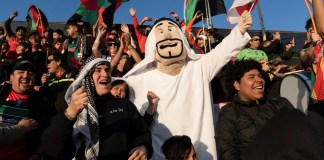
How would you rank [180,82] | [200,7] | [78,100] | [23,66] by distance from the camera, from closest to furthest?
1. [78,100]
2. [23,66]
3. [180,82]
4. [200,7]

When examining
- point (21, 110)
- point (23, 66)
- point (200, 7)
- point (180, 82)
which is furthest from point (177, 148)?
point (200, 7)

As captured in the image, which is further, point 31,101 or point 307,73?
point 307,73

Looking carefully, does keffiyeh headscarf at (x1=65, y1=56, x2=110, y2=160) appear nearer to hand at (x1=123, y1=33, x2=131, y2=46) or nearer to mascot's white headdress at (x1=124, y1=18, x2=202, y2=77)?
mascot's white headdress at (x1=124, y1=18, x2=202, y2=77)

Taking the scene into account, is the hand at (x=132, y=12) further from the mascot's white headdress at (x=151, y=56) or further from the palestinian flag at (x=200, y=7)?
the mascot's white headdress at (x=151, y=56)

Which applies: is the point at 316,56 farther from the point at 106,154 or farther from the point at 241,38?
the point at 106,154

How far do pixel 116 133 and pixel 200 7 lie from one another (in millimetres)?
5302

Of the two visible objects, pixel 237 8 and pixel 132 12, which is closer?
pixel 237 8

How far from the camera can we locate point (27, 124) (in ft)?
10.6

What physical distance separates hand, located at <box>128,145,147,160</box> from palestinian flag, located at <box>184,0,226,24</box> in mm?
5057

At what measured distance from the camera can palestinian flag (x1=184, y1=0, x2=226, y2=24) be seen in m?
7.96

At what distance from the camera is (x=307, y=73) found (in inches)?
175

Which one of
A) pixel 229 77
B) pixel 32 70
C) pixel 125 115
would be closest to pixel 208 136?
pixel 229 77

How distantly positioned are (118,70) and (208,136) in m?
2.34

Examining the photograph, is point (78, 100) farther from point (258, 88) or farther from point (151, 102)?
point (258, 88)
